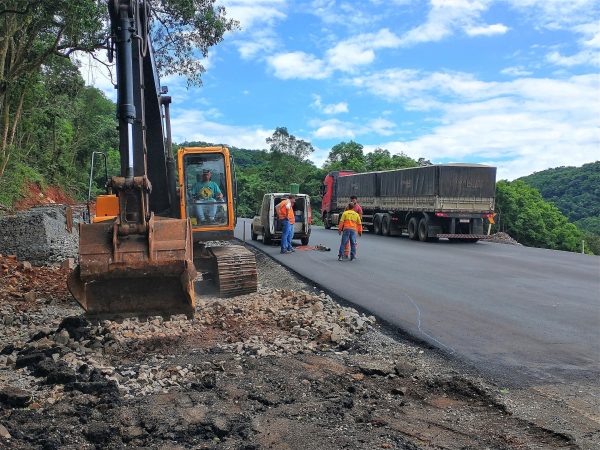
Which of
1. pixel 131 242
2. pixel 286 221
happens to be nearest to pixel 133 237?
pixel 131 242

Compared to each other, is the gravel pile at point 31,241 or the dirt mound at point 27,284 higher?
the gravel pile at point 31,241

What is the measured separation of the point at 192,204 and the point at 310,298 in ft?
10.8

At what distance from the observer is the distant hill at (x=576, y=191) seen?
71.8m

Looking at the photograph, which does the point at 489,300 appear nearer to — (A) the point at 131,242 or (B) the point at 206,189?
(B) the point at 206,189

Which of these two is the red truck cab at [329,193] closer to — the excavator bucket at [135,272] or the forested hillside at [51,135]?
the forested hillside at [51,135]

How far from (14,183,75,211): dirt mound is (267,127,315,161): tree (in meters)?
46.1

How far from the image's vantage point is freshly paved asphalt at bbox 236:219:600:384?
20.5ft

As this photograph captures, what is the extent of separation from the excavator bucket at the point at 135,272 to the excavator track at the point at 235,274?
404cm

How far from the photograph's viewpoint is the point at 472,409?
183 inches

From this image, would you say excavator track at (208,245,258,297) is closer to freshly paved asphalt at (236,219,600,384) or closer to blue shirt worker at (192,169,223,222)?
blue shirt worker at (192,169,223,222)

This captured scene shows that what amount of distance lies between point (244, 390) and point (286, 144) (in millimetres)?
76716

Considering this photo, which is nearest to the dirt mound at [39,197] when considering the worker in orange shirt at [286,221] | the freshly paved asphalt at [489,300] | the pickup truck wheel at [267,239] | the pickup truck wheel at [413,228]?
the pickup truck wheel at [267,239]

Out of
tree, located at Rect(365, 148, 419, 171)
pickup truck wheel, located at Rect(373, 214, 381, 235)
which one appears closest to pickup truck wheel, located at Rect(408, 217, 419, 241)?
pickup truck wheel, located at Rect(373, 214, 381, 235)

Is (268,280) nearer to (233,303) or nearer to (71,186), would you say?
(233,303)
